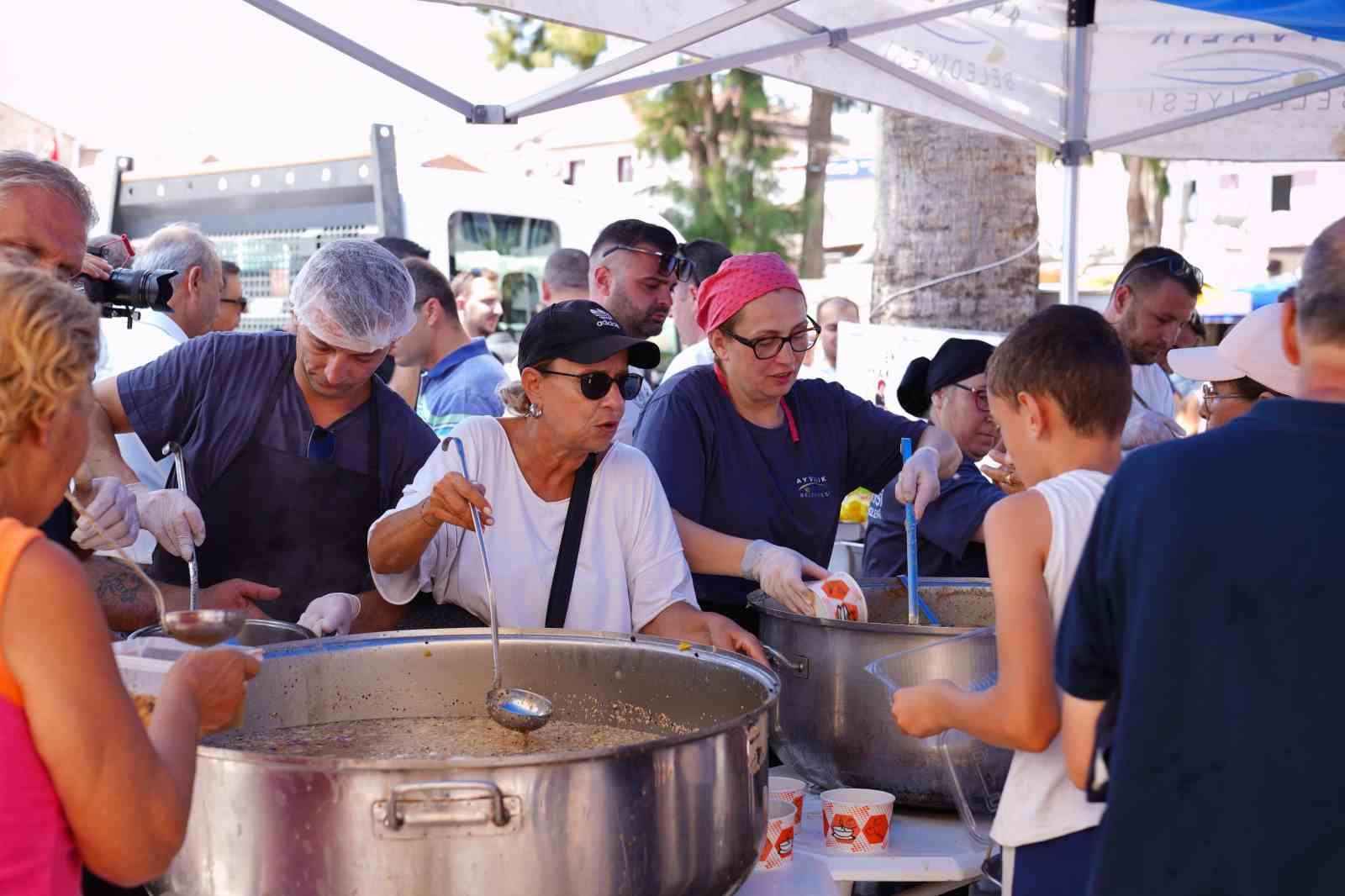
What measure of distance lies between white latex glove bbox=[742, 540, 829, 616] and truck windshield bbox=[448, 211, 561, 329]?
448 cm

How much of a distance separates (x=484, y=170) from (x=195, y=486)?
465 cm

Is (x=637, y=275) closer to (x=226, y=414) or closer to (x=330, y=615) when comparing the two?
(x=226, y=414)

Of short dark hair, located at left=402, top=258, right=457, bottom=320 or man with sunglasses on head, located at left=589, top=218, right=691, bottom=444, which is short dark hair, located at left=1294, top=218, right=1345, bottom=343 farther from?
short dark hair, located at left=402, top=258, right=457, bottom=320

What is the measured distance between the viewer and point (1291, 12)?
3.33 metres

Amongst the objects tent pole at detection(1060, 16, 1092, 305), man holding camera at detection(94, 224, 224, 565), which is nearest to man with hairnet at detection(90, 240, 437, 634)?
man holding camera at detection(94, 224, 224, 565)

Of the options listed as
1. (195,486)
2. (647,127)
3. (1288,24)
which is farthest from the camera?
(647,127)

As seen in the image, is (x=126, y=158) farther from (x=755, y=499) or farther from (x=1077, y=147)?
(x=755, y=499)

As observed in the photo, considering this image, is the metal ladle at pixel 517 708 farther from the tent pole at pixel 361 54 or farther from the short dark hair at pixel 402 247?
the short dark hair at pixel 402 247

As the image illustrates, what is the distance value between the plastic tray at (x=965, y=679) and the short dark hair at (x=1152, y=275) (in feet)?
7.91

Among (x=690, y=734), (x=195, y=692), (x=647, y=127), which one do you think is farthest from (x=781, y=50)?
(x=647, y=127)

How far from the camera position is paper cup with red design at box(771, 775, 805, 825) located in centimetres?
211

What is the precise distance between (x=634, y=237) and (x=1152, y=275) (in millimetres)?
1572

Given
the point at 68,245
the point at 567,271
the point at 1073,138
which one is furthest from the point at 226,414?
the point at 1073,138

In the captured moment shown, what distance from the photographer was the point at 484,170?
7.14 m
